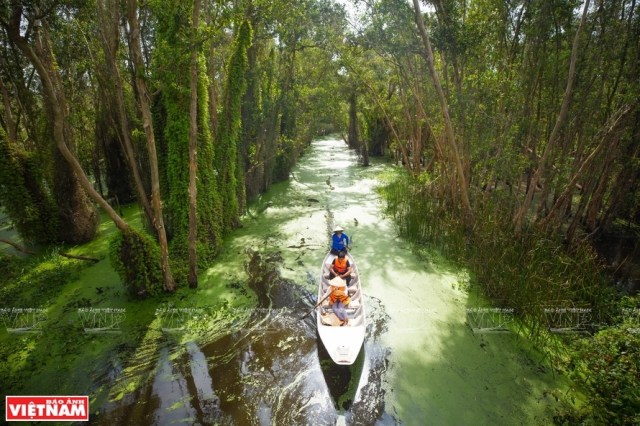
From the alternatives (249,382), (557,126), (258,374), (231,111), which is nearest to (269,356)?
(258,374)

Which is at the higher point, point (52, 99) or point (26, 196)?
point (52, 99)

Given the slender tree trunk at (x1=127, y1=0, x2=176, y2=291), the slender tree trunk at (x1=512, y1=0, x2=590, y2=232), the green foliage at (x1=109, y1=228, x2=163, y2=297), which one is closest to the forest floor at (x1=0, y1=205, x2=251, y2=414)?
the green foliage at (x1=109, y1=228, x2=163, y2=297)

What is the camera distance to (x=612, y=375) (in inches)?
183

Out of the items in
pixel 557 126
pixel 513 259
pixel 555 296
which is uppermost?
pixel 557 126

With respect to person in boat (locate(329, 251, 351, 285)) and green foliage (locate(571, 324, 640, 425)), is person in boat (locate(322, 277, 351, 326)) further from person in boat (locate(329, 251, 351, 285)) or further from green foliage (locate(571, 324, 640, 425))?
green foliage (locate(571, 324, 640, 425))

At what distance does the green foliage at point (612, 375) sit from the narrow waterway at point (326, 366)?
19.9 inches

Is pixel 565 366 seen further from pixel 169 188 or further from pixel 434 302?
pixel 169 188

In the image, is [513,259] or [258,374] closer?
[258,374]

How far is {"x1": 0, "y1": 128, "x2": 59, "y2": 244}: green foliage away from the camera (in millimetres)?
8695

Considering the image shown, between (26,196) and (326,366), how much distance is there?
30.7 ft

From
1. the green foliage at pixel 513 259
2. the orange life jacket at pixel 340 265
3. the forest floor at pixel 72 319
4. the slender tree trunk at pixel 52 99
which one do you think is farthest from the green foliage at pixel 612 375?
the slender tree trunk at pixel 52 99

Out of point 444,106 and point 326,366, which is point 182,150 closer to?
point 326,366

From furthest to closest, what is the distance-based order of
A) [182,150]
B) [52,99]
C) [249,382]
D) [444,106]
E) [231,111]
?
[231,111] < [444,106] < [182,150] < [249,382] < [52,99]

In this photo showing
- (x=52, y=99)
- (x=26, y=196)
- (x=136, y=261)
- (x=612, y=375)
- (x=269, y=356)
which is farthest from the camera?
(x=26, y=196)
